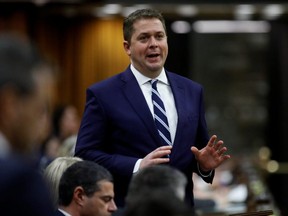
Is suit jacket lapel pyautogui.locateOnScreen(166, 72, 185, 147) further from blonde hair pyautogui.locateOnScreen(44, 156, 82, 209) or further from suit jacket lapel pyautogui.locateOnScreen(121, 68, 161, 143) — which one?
blonde hair pyautogui.locateOnScreen(44, 156, 82, 209)

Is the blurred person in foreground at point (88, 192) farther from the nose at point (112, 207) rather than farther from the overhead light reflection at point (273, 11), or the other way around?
the overhead light reflection at point (273, 11)

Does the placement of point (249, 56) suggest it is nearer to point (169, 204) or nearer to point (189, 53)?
point (189, 53)

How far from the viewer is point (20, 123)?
72.5 inches

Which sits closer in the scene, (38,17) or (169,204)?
(169,204)

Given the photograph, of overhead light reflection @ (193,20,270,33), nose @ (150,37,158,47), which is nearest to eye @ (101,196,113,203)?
nose @ (150,37,158,47)

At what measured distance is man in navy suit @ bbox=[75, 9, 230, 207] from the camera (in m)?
3.91

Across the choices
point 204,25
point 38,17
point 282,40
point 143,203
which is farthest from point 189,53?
point 143,203

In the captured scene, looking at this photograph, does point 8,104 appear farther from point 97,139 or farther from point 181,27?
point 181,27

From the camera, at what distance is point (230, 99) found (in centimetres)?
1628

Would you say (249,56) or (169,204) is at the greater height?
(169,204)

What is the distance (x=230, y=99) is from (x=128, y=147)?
1243 centimetres

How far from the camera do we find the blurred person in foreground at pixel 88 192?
3682 millimetres

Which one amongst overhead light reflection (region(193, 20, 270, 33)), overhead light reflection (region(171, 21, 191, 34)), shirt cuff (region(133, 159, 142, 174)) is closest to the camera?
shirt cuff (region(133, 159, 142, 174))

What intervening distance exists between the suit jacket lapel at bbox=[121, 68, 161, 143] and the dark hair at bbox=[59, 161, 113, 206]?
32cm
